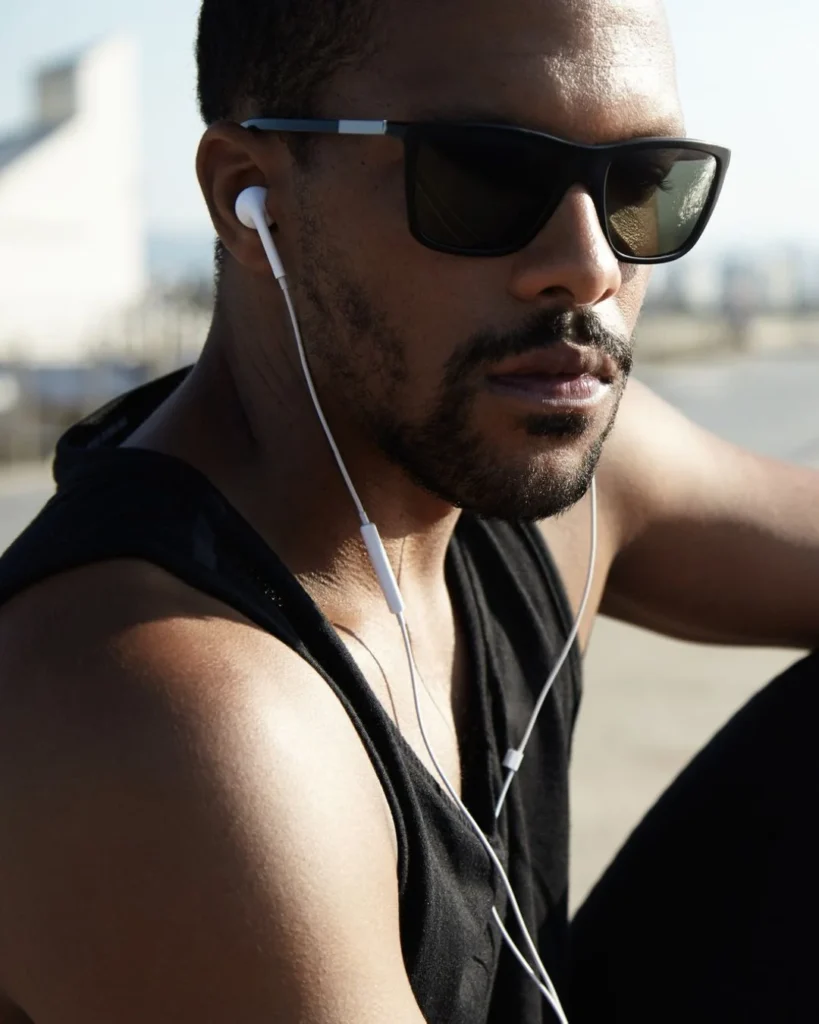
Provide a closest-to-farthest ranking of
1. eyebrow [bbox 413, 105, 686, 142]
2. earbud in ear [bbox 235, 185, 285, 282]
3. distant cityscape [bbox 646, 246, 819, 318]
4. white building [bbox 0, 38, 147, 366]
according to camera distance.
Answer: eyebrow [bbox 413, 105, 686, 142], earbud in ear [bbox 235, 185, 285, 282], white building [bbox 0, 38, 147, 366], distant cityscape [bbox 646, 246, 819, 318]

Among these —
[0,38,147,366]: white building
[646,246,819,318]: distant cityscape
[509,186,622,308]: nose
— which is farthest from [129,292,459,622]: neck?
[646,246,819,318]: distant cityscape

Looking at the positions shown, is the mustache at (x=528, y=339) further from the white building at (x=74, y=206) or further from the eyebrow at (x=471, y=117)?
the white building at (x=74, y=206)

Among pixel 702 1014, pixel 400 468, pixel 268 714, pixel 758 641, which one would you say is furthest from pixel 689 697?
pixel 268 714

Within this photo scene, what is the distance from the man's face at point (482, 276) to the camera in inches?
74.5

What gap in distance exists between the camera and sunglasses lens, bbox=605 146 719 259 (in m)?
1.95

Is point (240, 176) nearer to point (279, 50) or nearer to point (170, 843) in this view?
point (279, 50)

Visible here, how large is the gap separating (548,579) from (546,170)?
0.79 meters

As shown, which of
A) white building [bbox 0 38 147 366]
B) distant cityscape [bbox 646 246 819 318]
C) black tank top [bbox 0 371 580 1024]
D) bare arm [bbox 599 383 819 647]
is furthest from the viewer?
distant cityscape [bbox 646 246 819 318]

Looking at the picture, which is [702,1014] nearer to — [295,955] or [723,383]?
[295,955]

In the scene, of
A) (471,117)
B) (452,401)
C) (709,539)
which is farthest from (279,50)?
(709,539)

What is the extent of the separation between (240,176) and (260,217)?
0.10 metres

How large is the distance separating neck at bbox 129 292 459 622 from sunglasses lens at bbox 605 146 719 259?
461 mm

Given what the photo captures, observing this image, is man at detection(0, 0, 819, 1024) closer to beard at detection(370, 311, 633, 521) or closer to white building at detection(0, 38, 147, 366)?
beard at detection(370, 311, 633, 521)

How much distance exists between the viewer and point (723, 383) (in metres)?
23.2
